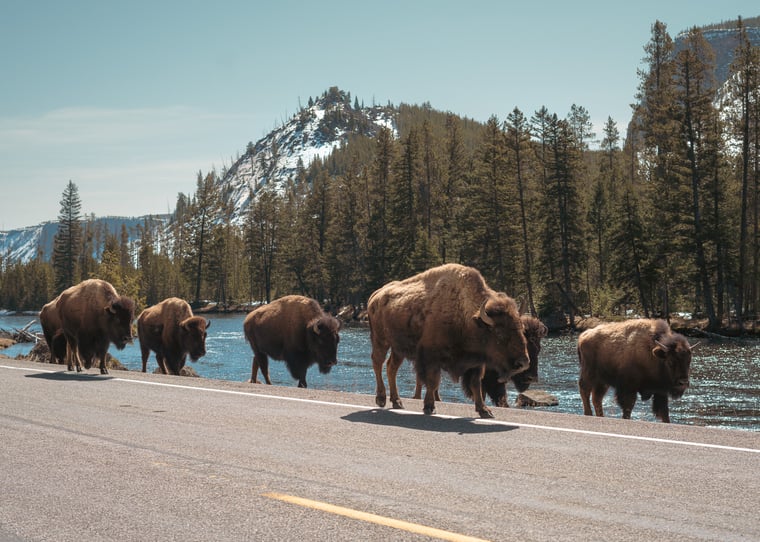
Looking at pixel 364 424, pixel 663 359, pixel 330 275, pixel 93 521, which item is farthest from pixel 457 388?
pixel 330 275

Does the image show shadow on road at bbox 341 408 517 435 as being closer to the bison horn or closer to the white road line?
the white road line

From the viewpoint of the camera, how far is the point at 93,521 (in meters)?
4.80

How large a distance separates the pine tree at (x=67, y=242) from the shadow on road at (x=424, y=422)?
113 metres

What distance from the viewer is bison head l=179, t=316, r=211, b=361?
2042cm

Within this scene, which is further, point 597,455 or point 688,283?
point 688,283

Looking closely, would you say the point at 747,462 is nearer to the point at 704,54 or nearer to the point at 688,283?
the point at 688,283

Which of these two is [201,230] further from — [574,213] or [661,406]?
[661,406]

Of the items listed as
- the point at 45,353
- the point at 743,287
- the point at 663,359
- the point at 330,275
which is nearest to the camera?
the point at 663,359

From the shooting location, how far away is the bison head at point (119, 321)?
53.3 ft

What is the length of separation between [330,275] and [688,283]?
46811 millimetres

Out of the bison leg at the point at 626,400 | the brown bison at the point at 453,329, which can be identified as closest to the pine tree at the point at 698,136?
the bison leg at the point at 626,400

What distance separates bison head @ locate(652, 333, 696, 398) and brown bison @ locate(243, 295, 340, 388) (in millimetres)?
6894

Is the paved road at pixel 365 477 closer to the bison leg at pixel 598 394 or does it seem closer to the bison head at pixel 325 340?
the bison leg at pixel 598 394

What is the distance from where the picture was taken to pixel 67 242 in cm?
11725
